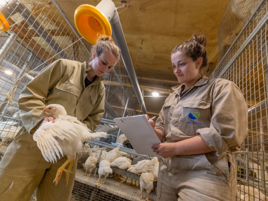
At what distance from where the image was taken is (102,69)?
109 cm

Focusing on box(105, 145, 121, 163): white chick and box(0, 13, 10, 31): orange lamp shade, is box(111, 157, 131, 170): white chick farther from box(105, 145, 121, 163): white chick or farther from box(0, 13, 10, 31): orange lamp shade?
box(0, 13, 10, 31): orange lamp shade

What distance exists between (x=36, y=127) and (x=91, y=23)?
1007mm

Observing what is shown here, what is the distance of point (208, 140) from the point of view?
59 cm

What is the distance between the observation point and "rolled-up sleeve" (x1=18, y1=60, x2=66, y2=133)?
805 millimetres

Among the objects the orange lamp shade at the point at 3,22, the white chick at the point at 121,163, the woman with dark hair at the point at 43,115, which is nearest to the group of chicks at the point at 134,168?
the white chick at the point at 121,163

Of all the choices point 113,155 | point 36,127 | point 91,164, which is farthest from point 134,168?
point 36,127

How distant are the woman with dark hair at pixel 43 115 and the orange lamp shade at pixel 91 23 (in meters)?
0.12

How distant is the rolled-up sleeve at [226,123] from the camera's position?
0.58 metres

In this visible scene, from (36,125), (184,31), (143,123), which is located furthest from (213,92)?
(184,31)

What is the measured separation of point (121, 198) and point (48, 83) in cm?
153

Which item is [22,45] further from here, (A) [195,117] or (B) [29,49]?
(A) [195,117]

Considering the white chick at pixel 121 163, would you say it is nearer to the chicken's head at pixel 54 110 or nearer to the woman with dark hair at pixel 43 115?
the woman with dark hair at pixel 43 115

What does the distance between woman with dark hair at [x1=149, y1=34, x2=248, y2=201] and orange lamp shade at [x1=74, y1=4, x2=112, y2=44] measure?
2.25ft

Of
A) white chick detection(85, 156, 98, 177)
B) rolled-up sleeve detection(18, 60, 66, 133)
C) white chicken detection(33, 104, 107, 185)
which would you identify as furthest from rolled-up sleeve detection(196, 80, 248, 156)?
white chick detection(85, 156, 98, 177)
